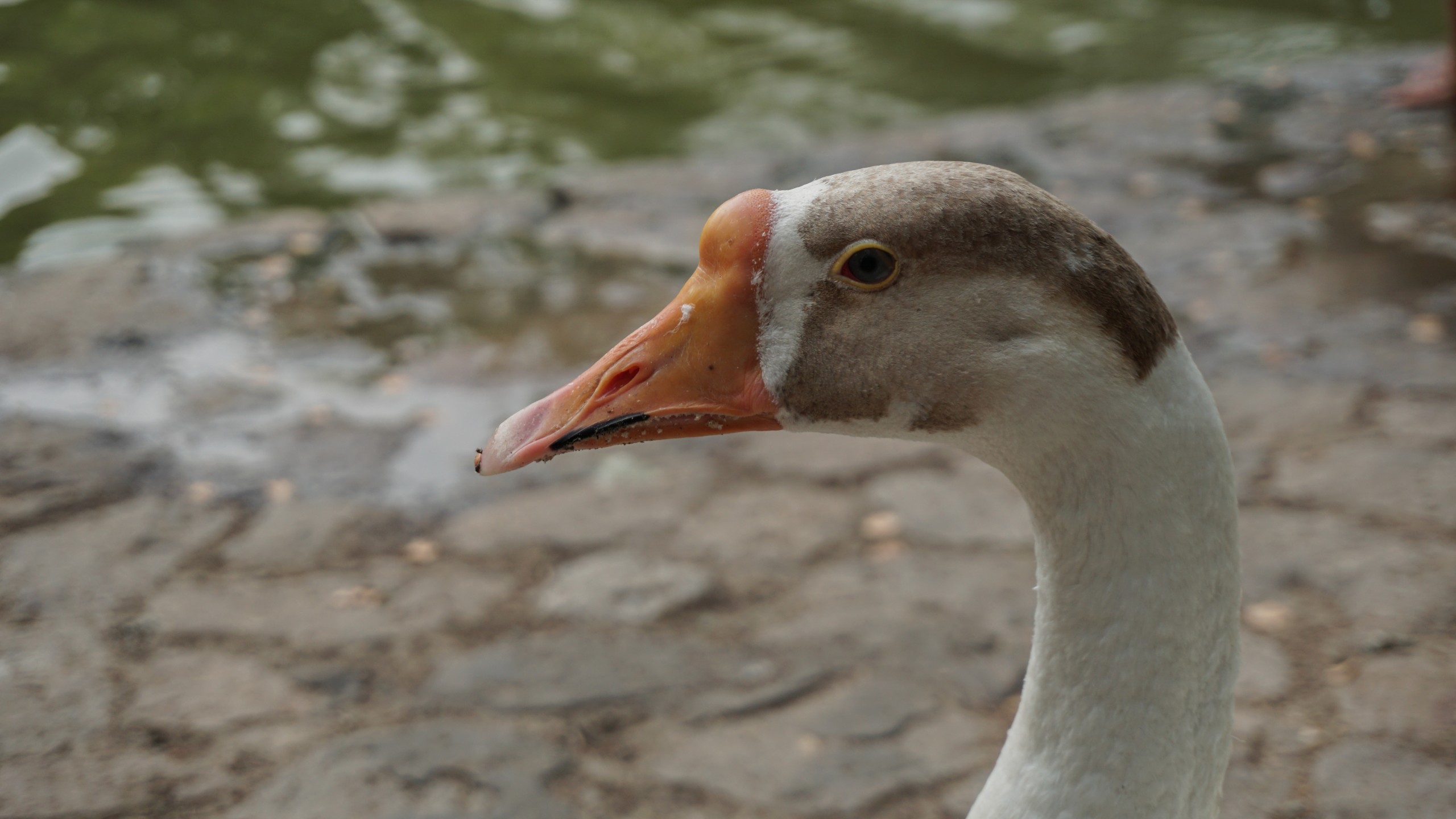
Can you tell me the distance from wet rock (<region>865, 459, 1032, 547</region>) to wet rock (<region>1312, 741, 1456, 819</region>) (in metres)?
1.02

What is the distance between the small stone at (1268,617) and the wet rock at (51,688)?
2762 millimetres

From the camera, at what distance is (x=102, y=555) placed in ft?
11.2

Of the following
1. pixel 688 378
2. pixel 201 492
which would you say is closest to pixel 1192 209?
pixel 201 492

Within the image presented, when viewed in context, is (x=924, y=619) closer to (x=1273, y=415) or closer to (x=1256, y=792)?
(x=1256, y=792)

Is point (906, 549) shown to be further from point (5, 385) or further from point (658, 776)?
point (5, 385)

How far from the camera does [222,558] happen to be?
344 cm

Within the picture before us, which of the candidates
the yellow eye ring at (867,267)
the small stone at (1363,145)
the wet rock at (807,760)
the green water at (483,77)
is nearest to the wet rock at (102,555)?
the wet rock at (807,760)

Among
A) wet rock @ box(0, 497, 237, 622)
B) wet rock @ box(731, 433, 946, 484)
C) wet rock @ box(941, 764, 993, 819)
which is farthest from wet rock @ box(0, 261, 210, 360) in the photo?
wet rock @ box(941, 764, 993, 819)

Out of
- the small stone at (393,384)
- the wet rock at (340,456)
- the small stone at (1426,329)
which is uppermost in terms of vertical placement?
the small stone at (1426,329)

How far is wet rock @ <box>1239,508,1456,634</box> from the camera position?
2.91 metres

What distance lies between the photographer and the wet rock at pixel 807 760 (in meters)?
2.58

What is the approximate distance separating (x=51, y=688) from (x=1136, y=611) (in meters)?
2.57

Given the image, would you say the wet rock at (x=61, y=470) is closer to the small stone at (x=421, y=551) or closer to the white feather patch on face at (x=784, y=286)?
the small stone at (x=421, y=551)

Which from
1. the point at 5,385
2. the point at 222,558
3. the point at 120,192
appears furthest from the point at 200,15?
the point at 222,558
